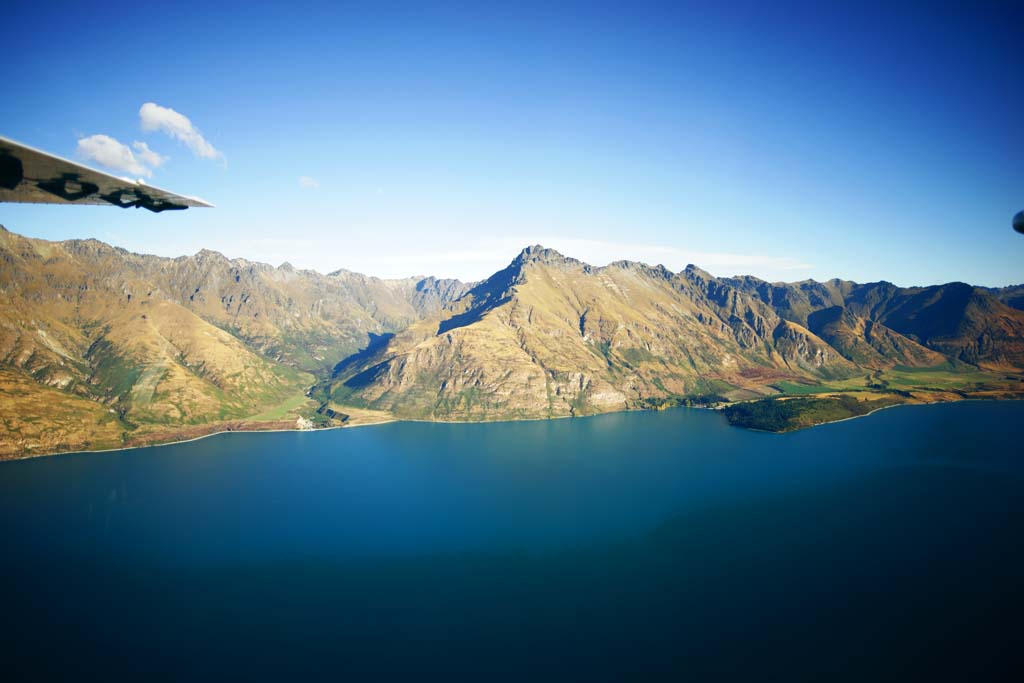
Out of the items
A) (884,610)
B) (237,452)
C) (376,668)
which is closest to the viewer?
(376,668)

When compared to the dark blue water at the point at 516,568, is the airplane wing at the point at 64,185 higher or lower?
higher

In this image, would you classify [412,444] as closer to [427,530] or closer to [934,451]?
[427,530]

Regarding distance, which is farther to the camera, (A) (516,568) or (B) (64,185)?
(A) (516,568)

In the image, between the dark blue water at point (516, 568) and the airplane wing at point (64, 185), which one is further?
the dark blue water at point (516, 568)

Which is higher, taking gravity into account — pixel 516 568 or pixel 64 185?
pixel 64 185

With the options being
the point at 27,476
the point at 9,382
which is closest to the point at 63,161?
the point at 27,476
